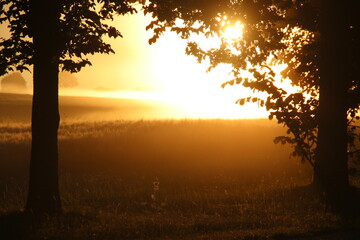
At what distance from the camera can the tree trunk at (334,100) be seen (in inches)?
436

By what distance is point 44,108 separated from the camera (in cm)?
1131

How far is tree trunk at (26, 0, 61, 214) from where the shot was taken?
11242 mm

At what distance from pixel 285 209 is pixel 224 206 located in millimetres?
1700

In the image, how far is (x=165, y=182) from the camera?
17750mm

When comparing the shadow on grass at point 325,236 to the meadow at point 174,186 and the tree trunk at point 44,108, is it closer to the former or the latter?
the meadow at point 174,186

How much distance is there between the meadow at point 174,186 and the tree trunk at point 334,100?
782 mm

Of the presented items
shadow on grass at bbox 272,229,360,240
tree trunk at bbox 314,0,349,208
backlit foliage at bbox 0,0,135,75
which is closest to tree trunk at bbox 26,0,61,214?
backlit foliage at bbox 0,0,135,75

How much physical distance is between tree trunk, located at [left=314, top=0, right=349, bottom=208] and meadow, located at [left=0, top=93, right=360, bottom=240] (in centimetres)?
78

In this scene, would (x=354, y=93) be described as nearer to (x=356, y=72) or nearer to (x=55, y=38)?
(x=356, y=72)

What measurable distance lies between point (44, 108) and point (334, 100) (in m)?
7.60

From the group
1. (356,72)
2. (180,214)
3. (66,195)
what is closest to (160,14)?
(180,214)

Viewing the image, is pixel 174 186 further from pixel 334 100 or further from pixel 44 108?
pixel 334 100

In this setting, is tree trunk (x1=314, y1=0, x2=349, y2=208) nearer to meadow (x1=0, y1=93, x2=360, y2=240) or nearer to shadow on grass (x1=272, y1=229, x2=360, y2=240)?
meadow (x1=0, y1=93, x2=360, y2=240)

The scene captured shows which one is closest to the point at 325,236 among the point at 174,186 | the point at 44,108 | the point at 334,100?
the point at 334,100
